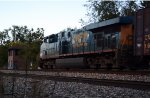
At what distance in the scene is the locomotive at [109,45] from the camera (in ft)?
65.7

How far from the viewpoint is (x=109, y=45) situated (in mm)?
23375

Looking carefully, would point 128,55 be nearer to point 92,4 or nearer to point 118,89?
point 118,89

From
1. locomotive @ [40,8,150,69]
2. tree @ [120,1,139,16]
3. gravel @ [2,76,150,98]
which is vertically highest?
tree @ [120,1,139,16]

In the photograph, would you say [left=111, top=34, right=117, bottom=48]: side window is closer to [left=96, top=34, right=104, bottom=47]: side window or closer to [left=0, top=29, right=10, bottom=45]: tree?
[left=96, top=34, right=104, bottom=47]: side window

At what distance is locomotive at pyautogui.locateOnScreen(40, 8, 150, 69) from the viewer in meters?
20.0

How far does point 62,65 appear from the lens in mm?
30219

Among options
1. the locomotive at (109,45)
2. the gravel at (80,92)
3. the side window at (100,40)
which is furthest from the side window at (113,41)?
the gravel at (80,92)

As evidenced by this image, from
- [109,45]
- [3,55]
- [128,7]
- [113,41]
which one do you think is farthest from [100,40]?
[3,55]

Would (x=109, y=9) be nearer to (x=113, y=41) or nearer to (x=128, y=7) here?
(x=128, y=7)

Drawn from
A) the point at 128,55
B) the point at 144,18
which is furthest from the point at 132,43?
the point at 144,18

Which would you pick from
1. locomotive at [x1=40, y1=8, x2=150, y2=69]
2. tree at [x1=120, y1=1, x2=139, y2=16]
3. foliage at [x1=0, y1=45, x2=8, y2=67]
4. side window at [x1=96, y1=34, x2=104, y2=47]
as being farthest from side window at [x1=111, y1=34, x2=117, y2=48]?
foliage at [x1=0, y1=45, x2=8, y2=67]

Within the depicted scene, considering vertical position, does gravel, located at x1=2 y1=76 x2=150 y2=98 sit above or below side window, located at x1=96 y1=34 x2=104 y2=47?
below

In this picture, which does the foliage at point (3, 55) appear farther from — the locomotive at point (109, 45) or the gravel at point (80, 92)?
the gravel at point (80, 92)

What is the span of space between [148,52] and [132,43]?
9.24ft
